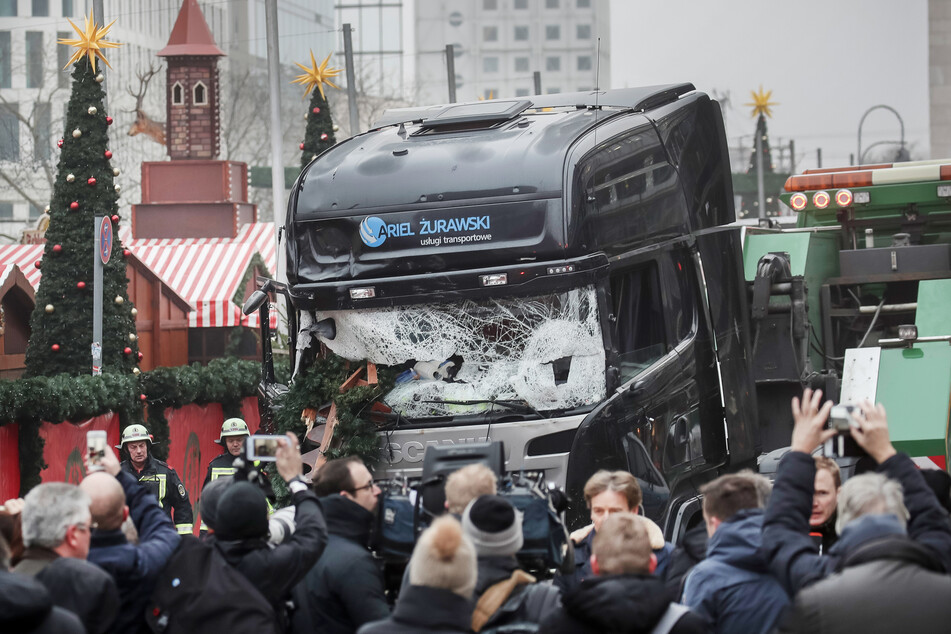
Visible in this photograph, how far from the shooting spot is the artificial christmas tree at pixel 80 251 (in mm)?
16281

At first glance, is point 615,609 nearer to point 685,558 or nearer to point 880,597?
point 880,597

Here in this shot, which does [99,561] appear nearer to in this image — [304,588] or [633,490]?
[304,588]

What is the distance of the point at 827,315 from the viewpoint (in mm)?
11047

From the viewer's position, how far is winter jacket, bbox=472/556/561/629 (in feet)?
16.3

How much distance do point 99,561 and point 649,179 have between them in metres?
5.39

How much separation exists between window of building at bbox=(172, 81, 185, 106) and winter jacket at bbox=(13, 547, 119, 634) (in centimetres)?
3842

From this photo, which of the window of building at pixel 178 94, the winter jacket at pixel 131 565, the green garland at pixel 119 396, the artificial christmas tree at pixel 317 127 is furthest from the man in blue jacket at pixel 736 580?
the window of building at pixel 178 94

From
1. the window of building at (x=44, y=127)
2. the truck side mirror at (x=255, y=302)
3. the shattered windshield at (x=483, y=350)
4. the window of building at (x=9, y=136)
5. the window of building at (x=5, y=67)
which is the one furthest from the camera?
the window of building at (x=5, y=67)

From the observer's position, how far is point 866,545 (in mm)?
4402

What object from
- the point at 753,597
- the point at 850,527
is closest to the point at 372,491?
the point at 753,597

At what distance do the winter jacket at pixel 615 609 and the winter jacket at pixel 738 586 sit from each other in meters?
0.49

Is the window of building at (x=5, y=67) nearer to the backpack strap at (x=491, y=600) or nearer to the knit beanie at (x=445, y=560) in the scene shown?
the backpack strap at (x=491, y=600)

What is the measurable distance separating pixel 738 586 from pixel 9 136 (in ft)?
190

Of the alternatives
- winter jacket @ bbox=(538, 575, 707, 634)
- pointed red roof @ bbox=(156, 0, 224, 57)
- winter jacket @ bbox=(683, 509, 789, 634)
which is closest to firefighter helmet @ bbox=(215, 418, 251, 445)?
winter jacket @ bbox=(683, 509, 789, 634)
